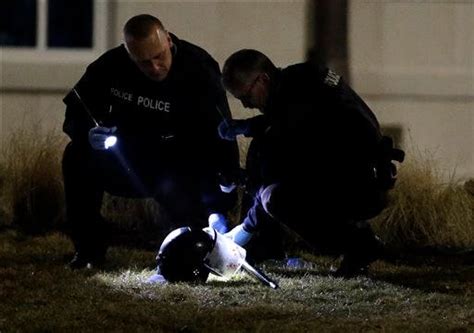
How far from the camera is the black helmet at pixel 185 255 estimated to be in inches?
225

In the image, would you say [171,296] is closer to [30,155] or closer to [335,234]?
[335,234]

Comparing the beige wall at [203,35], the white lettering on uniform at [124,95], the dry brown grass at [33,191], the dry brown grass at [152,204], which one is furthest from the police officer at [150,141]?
the beige wall at [203,35]

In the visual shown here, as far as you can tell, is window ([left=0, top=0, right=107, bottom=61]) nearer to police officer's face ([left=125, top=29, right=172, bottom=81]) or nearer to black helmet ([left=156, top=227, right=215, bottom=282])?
police officer's face ([left=125, top=29, right=172, bottom=81])

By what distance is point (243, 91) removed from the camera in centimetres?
557

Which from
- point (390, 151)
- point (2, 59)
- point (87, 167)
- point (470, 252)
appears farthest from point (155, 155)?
point (2, 59)

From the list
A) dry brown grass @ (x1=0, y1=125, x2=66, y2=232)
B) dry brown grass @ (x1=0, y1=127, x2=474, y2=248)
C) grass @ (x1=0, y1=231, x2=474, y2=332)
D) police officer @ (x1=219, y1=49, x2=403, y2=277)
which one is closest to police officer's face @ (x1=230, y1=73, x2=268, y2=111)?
police officer @ (x1=219, y1=49, x2=403, y2=277)

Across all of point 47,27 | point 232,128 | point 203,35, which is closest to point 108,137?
point 232,128

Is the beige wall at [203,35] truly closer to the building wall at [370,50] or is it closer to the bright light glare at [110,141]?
the building wall at [370,50]

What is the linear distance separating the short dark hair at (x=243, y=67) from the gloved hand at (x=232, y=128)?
0.41 m

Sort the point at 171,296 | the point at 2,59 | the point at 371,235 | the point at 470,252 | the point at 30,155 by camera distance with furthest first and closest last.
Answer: the point at 2,59, the point at 30,155, the point at 470,252, the point at 371,235, the point at 171,296

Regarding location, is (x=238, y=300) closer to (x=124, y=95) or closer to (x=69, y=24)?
(x=124, y=95)

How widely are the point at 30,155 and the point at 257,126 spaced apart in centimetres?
230

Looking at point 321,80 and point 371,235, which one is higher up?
point 321,80

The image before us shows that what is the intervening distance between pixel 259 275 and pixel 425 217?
177 cm
